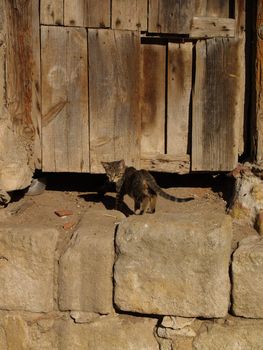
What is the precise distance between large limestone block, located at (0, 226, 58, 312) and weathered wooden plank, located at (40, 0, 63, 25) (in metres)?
1.54

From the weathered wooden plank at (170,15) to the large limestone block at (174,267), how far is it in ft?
4.79

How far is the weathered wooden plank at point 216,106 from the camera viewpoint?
4680 mm

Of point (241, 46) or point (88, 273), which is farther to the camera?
point (241, 46)

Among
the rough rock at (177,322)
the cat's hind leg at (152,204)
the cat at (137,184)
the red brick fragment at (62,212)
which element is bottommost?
the rough rock at (177,322)

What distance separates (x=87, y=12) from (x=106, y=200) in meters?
1.47

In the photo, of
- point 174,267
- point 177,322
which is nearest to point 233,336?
point 177,322

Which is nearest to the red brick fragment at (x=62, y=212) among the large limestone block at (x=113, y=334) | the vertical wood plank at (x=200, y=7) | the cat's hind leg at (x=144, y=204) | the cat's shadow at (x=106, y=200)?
the cat's shadow at (x=106, y=200)

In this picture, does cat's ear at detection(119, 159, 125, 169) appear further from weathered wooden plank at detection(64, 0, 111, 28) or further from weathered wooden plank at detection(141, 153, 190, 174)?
weathered wooden plank at detection(64, 0, 111, 28)

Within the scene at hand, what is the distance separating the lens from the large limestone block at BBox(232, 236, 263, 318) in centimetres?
398

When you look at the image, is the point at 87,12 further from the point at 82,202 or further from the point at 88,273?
the point at 88,273

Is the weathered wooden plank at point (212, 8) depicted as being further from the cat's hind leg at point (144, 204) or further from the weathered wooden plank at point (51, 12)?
the cat's hind leg at point (144, 204)

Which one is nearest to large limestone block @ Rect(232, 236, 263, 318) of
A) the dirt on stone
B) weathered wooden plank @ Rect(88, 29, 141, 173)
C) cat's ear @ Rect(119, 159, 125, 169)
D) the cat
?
the dirt on stone

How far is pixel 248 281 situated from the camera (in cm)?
401

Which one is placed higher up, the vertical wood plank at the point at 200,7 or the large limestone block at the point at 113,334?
the vertical wood plank at the point at 200,7
